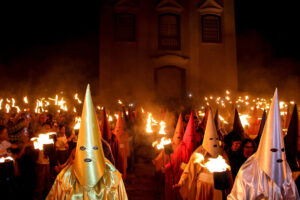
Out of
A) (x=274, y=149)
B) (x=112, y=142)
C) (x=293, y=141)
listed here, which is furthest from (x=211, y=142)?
(x=112, y=142)

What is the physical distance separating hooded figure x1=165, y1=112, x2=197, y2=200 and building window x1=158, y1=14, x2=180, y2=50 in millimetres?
14073

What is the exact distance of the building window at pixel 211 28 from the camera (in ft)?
62.7

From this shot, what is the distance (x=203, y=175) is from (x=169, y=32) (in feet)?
52.4

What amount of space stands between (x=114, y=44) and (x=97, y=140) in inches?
626


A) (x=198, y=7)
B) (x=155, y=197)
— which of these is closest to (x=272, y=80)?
(x=198, y=7)

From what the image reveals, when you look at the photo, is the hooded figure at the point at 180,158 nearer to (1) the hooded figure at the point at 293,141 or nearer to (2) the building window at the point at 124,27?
(1) the hooded figure at the point at 293,141

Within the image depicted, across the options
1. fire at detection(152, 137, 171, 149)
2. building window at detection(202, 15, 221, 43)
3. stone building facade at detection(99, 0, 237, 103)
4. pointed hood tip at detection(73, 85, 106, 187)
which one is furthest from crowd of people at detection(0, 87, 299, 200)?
building window at detection(202, 15, 221, 43)

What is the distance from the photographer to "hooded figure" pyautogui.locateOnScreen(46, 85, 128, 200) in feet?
10.0

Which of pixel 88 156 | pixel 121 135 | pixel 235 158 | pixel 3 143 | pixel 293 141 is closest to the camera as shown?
pixel 88 156

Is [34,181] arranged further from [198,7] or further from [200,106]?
[198,7]

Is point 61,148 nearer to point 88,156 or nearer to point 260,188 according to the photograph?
point 88,156

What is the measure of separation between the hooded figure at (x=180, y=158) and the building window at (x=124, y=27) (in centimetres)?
1409

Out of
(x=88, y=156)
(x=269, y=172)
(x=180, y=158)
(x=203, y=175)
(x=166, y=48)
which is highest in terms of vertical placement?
(x=166, y=48)

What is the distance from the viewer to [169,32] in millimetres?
19219
